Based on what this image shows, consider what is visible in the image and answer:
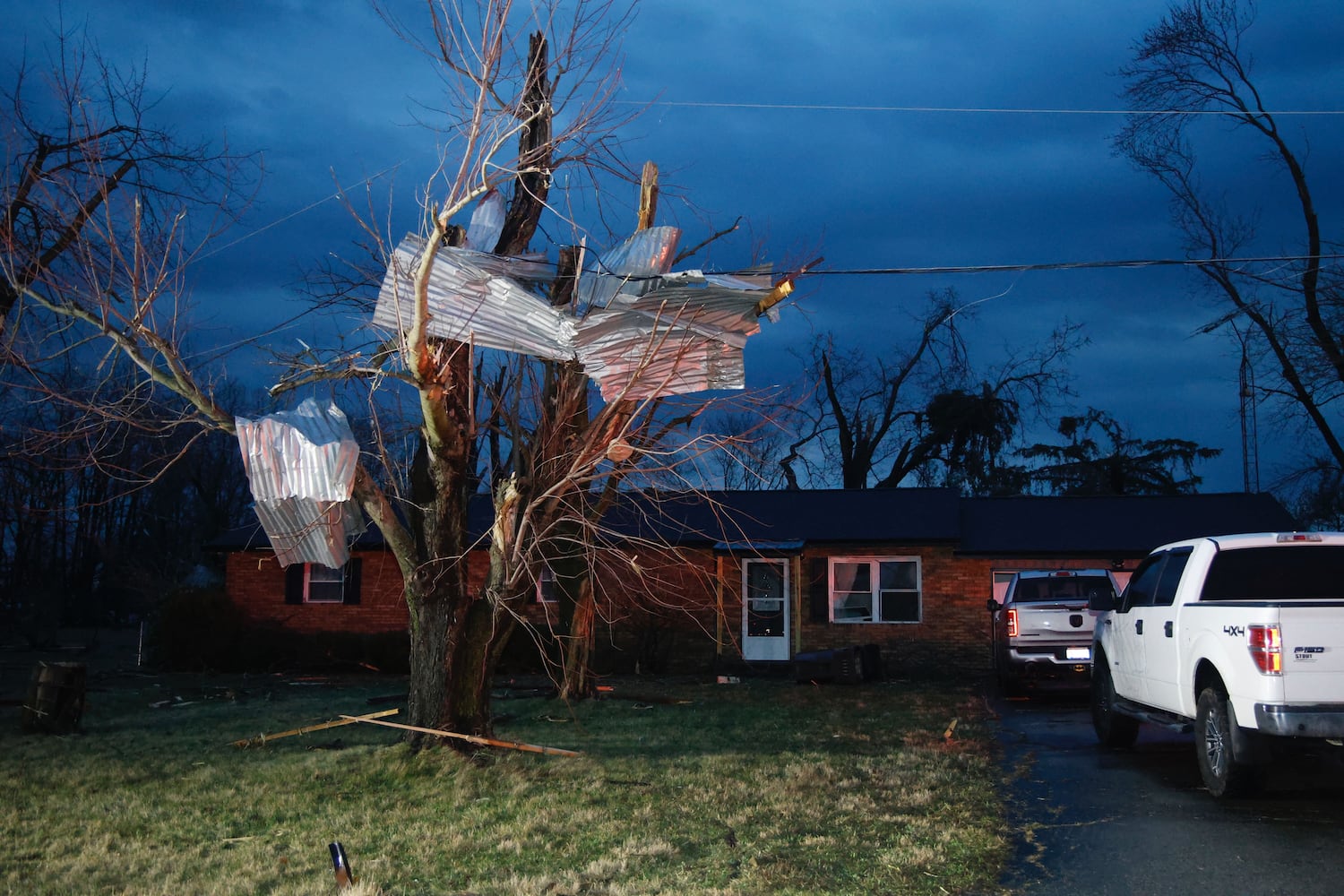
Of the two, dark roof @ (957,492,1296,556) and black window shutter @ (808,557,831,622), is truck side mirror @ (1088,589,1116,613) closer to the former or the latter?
dark roof @ (957,492,1296,556)

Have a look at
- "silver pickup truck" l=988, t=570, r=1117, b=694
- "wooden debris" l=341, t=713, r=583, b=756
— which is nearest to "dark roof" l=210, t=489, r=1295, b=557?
"silver pickup truck" l=988, t=570, r=1117, b=694

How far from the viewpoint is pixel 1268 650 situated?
294 inches

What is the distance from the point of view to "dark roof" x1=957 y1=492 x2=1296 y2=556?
2289cm

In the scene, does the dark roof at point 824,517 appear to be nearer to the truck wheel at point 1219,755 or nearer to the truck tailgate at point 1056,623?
the truck tailgate at point 1056,623

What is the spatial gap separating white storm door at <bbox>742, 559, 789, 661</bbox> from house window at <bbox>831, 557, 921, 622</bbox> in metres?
1.10

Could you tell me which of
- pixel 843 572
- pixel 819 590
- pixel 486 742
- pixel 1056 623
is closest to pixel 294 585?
pixel 819 590

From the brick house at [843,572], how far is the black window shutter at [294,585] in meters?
0.02

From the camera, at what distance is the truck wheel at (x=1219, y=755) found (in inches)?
315

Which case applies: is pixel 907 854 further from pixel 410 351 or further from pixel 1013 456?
pixel 1013 456

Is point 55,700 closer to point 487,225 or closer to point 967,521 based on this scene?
point 487,225

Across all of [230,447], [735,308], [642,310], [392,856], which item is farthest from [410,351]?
[230,447]

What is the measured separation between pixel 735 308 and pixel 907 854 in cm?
455

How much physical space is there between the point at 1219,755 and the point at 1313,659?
3.88 feet

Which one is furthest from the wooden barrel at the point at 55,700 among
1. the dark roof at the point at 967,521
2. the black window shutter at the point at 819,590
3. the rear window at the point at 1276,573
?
the black window shutter at the point at 819,590
